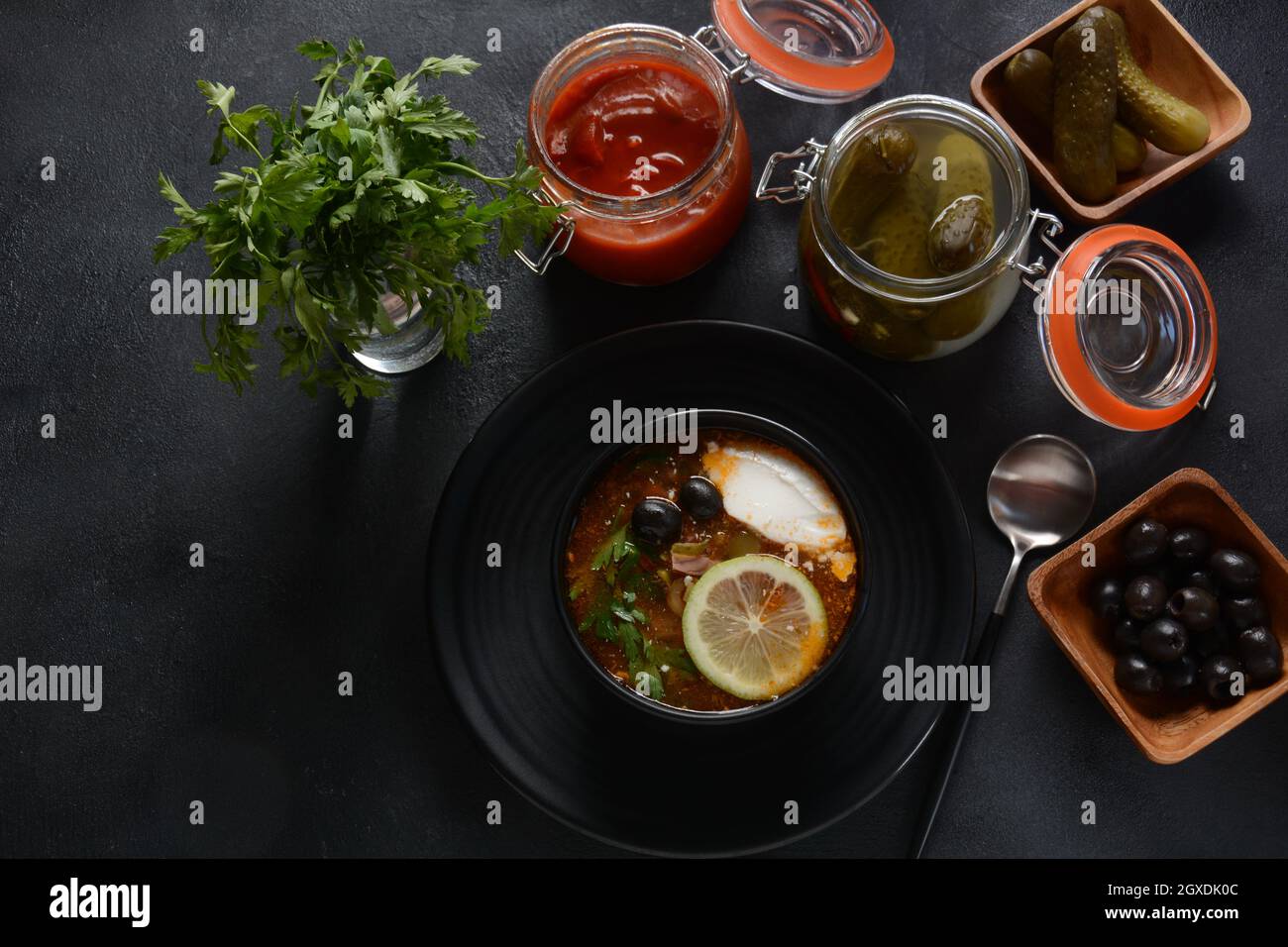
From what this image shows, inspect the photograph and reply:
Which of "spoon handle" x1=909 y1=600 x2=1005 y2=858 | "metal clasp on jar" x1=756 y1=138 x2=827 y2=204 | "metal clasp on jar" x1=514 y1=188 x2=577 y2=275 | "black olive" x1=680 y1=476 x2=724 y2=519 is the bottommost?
"spoon handle" x1=909 y1=600 x2=1005 y2=858

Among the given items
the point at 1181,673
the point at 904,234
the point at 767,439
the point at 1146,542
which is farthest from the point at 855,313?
the point at 1181,673

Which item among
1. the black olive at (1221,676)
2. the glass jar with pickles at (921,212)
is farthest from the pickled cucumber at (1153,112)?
the black olive at (1221,676)

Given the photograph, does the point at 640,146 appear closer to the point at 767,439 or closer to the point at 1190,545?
the point at 767,439

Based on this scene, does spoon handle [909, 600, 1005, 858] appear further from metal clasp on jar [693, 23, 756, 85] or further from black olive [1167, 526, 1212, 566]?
metal clasp on jar [693, 23, 756, 85]

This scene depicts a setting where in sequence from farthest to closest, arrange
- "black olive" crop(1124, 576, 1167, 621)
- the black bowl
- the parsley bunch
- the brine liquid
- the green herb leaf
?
the brine liquid, "black olive" crop(1124, 576, 1167, 621), the black bowl, the green herb leaf, the parsley bunch

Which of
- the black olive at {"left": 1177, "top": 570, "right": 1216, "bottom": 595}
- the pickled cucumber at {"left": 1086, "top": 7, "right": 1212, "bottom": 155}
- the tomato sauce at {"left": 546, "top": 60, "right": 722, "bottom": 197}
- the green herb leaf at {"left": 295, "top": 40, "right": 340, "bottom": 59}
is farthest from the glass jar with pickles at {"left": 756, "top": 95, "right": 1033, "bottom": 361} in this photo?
the green herb leaf at {"left": 295, "top": 40, "right": 340, "bottom": 59}

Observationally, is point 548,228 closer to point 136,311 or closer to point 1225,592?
point 136,311
